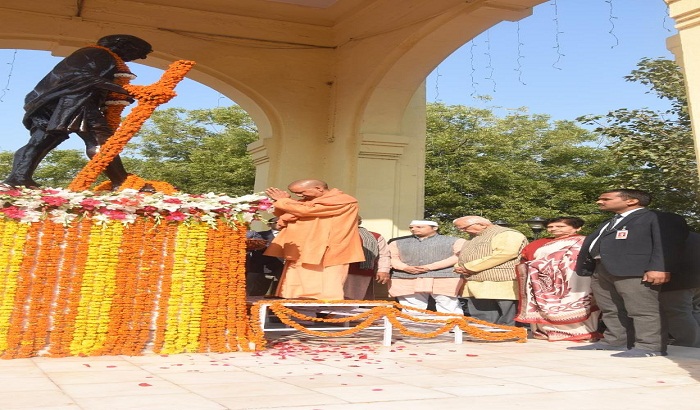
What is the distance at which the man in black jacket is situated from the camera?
17.6 feet

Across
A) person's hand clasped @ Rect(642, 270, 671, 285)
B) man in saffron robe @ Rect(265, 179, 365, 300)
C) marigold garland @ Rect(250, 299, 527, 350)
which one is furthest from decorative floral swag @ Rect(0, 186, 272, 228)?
person's hand clasped @ Rect(642, 270, 671, 285)

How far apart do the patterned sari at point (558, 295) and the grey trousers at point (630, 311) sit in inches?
20.7

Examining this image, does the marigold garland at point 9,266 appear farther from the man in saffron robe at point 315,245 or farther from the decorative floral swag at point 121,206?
the man in saffron robe at point 315,245

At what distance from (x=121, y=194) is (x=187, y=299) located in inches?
34.2

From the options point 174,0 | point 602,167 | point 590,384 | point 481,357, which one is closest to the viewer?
point 590,384

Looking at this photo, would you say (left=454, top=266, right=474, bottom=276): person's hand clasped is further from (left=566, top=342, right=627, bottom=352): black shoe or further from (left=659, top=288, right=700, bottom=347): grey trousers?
(left=659, top=288, right=700, bottom=347): grey trousers

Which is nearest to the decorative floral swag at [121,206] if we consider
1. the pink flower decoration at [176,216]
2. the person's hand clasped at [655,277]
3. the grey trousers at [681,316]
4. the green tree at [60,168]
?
the pink flower decoration at [176,216]

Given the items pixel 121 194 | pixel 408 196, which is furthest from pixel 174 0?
pixel 121 194

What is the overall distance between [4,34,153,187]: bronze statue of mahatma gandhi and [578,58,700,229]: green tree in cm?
1320

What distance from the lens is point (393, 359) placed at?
199 inches

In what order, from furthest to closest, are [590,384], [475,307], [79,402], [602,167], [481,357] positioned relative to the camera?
[602,167] < [475,307] < [481,357] < [590,384] < [79,402]

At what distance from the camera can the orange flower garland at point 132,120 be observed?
17.8 feet

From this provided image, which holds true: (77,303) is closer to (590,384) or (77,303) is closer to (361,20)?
(590,384)

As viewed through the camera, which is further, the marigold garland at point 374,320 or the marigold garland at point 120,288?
Answer: the marigold garland at point 374,320
